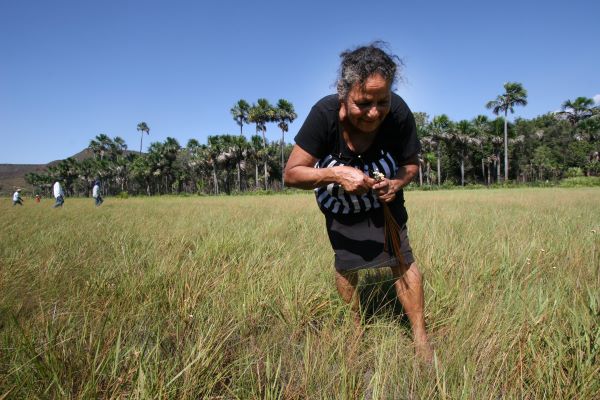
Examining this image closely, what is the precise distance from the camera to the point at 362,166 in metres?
1.87

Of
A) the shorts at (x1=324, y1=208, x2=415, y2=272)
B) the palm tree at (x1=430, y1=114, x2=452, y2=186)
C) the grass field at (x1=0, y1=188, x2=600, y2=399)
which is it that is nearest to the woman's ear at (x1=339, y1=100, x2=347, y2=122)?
the shorts at (x1=324, y1=208, x2=415, y2=272)

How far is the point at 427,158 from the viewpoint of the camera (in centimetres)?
5122

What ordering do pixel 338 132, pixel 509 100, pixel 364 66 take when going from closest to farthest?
pixel 364 66
pixel 338 132
pixel 509 100

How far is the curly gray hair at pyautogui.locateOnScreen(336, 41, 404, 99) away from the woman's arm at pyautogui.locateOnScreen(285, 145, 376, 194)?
36cm

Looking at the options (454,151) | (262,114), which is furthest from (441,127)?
(262,114)

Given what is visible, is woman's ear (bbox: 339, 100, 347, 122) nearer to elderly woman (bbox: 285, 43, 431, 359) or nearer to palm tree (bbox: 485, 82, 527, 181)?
elderly woman (bbox: 285, 43, 431, 359)

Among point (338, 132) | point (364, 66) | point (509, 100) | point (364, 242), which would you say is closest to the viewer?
point (364, 66)

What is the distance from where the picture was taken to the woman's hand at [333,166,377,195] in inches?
59.8

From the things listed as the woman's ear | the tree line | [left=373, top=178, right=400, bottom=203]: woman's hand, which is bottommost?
[left=373, top=178, right=400, bottom=203]: woman's hand

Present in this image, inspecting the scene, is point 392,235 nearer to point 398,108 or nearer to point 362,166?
point 362,166

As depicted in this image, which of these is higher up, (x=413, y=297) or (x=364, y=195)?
(x=364, y=195)

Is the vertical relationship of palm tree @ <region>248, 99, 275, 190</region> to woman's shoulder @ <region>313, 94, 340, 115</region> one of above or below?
above

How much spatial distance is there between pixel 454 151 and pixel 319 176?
55778mm

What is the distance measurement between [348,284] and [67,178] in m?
82.2
